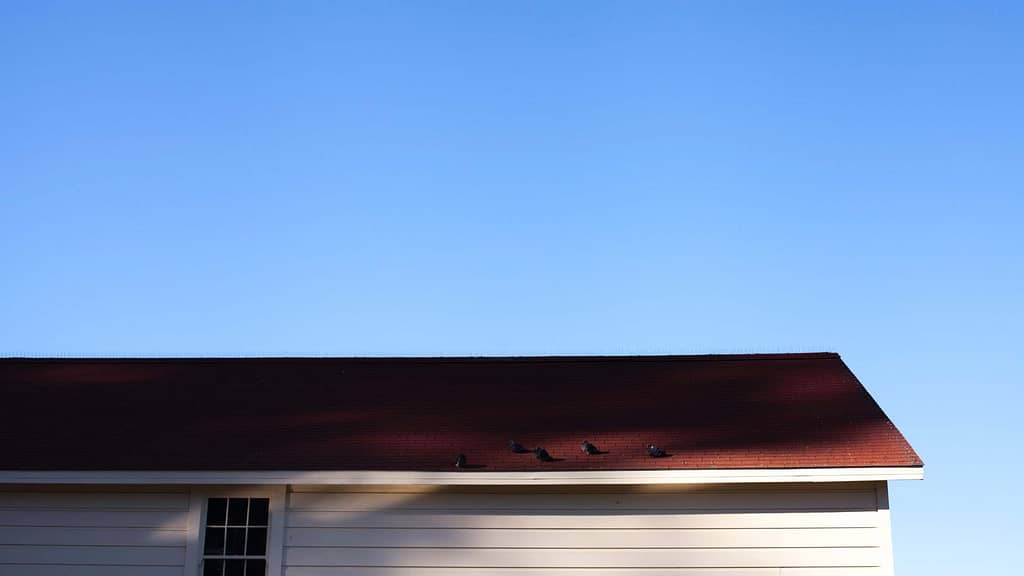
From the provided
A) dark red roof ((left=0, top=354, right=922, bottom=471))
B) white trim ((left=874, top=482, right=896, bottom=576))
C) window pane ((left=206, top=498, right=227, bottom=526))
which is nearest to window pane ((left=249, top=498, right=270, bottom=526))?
window pane ((left=206, top=498, right=227, bottom=526))

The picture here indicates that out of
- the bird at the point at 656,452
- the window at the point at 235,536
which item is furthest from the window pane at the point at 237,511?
the bird at the point at 656,452

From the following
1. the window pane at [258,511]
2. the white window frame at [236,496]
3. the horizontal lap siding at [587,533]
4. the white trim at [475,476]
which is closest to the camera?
the white trim at [475,476]

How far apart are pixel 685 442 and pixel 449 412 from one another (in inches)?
133

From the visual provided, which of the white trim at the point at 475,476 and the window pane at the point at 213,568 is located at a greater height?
the white trim at the point at 475,476

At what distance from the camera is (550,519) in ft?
46.5

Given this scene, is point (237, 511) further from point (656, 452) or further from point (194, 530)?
point (656, 452)

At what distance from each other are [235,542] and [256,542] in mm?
260

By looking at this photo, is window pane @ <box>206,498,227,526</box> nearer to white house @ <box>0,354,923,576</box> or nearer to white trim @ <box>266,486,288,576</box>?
white house @ <box>0,354,923,576</box>

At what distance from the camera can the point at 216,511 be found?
575 inches

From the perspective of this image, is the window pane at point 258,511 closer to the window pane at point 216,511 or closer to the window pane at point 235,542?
the window pane at point 235,542

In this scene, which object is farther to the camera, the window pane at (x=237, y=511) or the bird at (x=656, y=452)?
the window pane at (x=237, y=511)

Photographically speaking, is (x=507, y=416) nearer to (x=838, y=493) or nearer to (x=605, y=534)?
(x=605, y=534)

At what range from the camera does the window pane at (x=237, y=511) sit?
47.7 ft

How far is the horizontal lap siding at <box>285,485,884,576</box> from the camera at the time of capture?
13828mm
